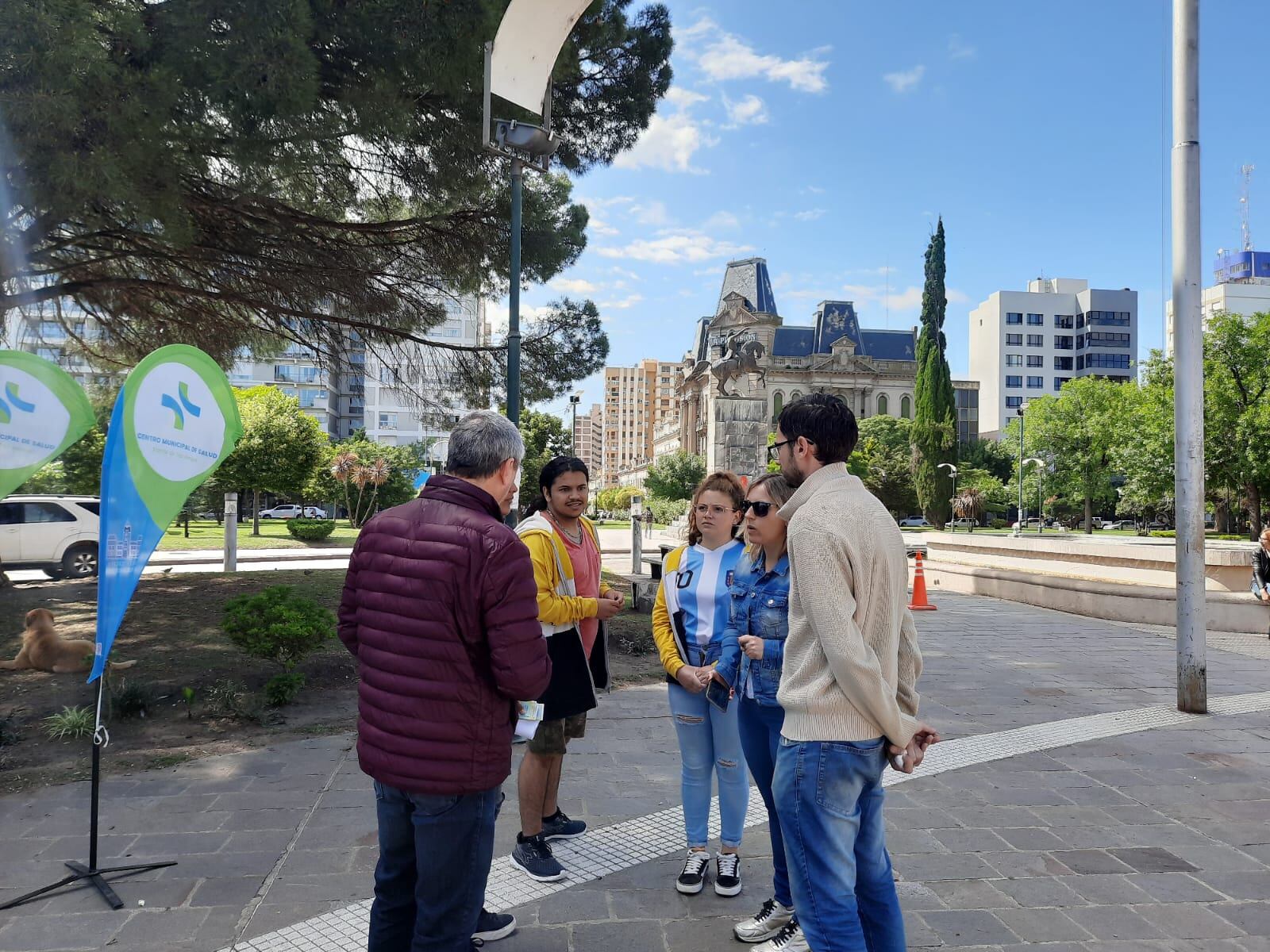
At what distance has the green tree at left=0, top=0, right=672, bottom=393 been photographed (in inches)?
235

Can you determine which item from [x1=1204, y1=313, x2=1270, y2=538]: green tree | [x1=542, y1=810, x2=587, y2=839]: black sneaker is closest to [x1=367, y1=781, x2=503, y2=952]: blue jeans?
[x1=542, y1=810, x2=587, y2=839]: black sneaker

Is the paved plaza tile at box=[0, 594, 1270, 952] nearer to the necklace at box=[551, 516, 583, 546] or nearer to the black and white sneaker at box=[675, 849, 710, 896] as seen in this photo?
the black and white sneaker at box=[675, 849, 710, 896]

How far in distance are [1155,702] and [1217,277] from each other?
12497 centimetres

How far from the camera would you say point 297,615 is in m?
6.75

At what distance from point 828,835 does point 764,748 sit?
0.85m

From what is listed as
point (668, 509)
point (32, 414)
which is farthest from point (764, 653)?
point (668, 509)

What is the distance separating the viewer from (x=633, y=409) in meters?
162

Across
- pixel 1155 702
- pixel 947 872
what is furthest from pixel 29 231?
pixel 1155 702

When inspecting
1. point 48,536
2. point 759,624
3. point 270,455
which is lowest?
point 48,536

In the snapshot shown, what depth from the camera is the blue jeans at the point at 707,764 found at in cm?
345

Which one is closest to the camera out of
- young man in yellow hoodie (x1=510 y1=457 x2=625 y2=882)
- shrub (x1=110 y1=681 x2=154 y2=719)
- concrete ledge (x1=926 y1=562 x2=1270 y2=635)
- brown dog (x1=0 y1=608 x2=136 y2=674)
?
young man in yellow hoodie (x1=510 y1=457 x2=625 y2=882)

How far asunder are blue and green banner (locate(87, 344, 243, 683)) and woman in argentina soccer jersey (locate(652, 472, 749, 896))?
2.01 metres

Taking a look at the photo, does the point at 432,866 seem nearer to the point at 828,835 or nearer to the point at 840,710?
the point at 828,835

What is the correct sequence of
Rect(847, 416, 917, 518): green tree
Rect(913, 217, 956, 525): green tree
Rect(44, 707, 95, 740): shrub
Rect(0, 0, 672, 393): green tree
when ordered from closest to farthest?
Rect(44, 707, 95, 740): shrub → Rect(0, 0, 672, 393): green tree → Rect(913, 217, 956, 525): green tree → Rect(847, 416, 917, 518): green tree
